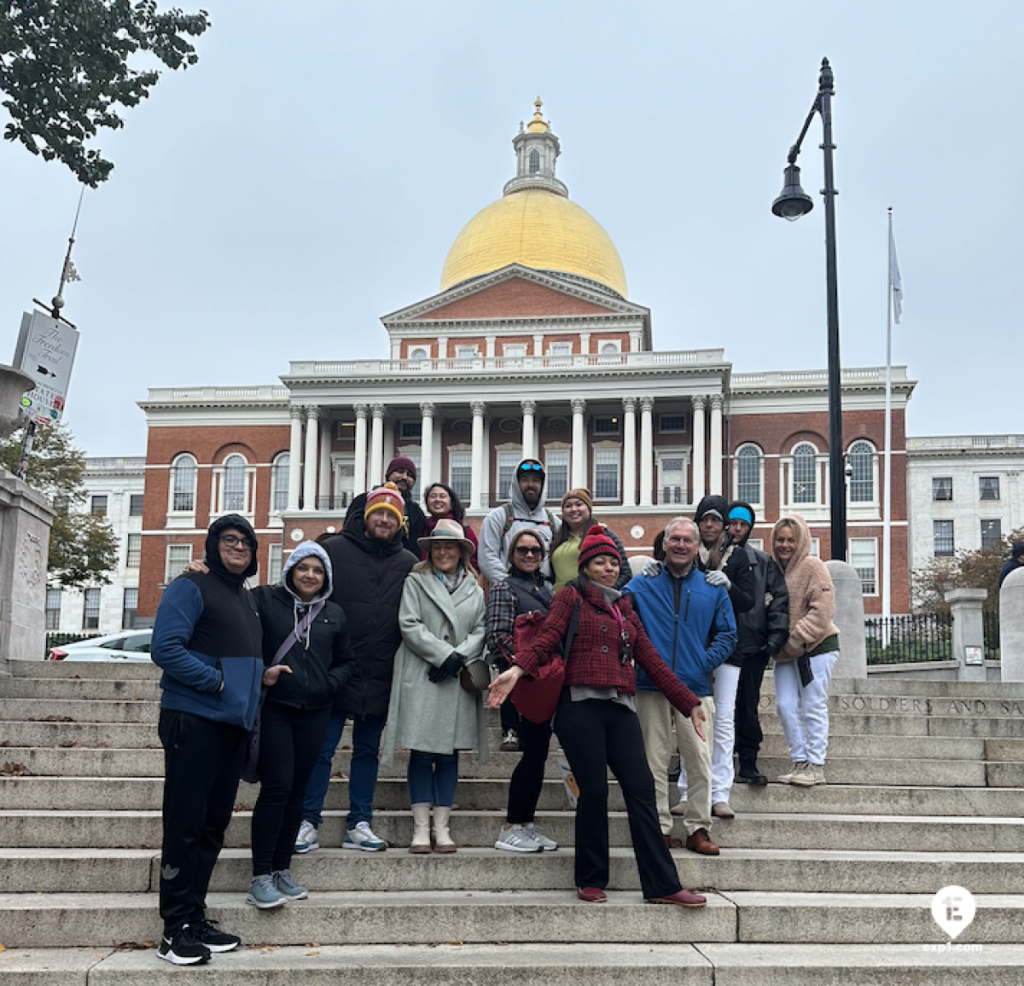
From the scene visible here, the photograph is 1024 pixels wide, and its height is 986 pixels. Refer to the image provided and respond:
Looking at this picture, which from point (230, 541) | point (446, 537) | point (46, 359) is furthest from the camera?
point (46, 359)

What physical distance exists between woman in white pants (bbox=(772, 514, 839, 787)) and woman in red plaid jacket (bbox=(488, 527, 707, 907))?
1711 mm

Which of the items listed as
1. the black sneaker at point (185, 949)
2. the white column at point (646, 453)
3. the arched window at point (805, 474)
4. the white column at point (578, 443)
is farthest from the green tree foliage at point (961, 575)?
the black sneaker at point (185, 949)

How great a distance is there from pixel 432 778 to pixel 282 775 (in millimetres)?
1079

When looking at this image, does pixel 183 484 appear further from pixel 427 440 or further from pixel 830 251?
pixel 830 251

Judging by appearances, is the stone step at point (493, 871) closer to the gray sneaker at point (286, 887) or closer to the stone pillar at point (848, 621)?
the gray sneaker at point (286, 887)

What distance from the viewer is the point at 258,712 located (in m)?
5.85

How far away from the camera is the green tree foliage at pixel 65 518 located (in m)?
36.8

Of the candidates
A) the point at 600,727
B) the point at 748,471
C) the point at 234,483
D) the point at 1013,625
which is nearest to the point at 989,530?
the point at 748,471

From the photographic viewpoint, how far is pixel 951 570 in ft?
172

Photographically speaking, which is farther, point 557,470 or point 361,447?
point 557,470

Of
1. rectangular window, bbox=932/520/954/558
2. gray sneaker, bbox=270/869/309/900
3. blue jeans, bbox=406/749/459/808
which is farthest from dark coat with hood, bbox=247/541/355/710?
rectangular window, bbox=932/520/954/558

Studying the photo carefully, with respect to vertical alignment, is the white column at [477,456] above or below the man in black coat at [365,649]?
above

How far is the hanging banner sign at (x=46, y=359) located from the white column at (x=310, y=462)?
4621 cm

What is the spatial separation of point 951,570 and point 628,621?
164ft
